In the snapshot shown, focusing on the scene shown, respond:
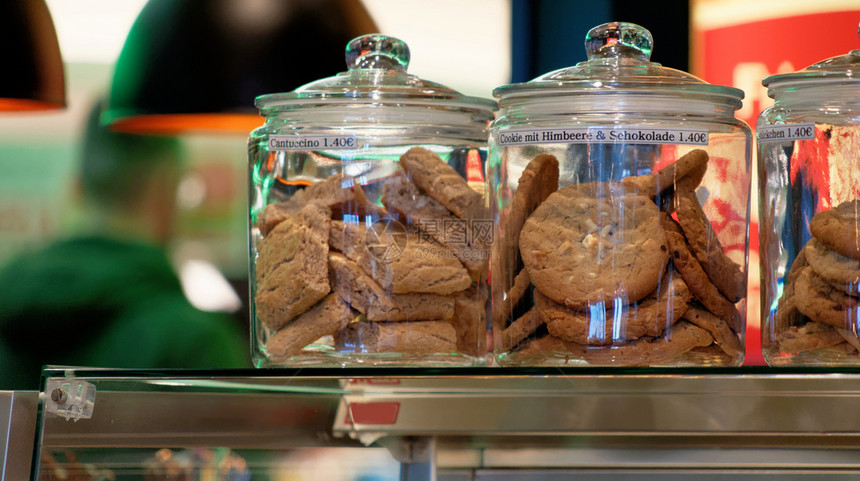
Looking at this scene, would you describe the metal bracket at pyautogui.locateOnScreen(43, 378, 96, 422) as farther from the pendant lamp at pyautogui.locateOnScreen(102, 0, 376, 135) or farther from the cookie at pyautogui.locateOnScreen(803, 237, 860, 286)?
the pendant lamp at pyautogui.locateOnScreen(102, 0, 376, 135)

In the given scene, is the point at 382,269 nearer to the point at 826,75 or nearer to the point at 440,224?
the point at 440,224

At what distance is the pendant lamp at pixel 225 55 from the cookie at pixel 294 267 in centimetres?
50

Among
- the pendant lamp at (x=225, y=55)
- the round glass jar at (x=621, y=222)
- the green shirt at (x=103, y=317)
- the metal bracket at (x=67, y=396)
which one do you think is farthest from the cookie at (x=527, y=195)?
the green shirt at (x=103, y=317)

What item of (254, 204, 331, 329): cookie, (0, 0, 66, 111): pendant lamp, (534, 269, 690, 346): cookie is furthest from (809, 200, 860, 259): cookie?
(0, 0, 66, 111): pendant lamp

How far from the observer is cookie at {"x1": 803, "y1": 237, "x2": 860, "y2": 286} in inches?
22.9

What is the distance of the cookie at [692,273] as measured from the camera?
59 centimetres

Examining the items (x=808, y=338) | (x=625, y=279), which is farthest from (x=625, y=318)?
(x=808, y=338)

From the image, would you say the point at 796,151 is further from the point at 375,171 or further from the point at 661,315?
the point at 375,171

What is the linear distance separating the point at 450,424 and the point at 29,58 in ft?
3.17

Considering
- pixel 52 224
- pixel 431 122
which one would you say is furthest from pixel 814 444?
pixel 52 224

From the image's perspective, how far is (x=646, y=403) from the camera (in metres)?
0.50

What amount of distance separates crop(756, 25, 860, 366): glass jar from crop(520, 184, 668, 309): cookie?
10 centimetres

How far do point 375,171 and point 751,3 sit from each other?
35.2 inches

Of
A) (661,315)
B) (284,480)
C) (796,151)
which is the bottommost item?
(284,480)
